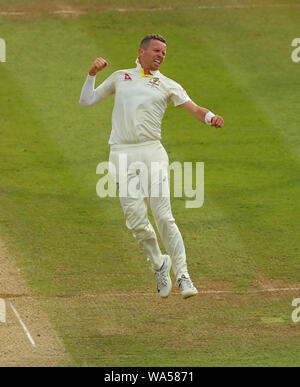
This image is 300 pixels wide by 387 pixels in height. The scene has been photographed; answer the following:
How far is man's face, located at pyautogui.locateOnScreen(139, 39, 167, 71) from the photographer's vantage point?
11.4 m

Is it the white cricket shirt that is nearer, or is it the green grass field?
the white cricket shirt

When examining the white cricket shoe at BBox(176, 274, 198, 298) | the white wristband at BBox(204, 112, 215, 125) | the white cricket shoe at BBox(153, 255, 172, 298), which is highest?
the white wristband at BBox(204, 112, 215, 125)

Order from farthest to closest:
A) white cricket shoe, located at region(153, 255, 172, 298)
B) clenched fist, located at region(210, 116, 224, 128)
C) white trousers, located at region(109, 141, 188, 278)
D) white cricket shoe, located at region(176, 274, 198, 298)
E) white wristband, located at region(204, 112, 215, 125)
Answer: white cricket shoe, located at region(153, 255, 172, 298), white trousers, located at region(109, 141, 188, 278), white cricket shoe, located at region(176, 274, 198, 298), white wristband, located at region(204, 112, 215, 125), clenched fist, located at region(210, 116, 224, 128)

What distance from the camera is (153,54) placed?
1148cm

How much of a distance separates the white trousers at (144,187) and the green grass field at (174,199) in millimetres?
1026

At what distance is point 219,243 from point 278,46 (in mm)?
7168

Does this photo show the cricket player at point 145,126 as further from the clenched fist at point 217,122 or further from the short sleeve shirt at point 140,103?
the clenched fist at point 217,122

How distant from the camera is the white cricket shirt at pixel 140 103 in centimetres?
1141

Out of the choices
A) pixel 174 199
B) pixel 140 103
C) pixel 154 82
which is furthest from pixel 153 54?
pixel 174 199

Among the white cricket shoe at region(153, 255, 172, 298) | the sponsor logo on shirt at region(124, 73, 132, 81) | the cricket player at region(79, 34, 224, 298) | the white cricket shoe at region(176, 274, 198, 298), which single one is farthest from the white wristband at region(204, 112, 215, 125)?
the white cricket shoe at region(153, 255, 172, 298)

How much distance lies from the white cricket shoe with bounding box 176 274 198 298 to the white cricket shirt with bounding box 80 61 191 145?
1447 millimetres

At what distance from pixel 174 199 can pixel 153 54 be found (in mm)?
4682

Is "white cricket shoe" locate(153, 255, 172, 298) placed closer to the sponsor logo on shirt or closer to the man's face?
the sponsor logo on shirt

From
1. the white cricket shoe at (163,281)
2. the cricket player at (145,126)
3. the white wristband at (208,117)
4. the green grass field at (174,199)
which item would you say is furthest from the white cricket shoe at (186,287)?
the white wristband at (208,117)
